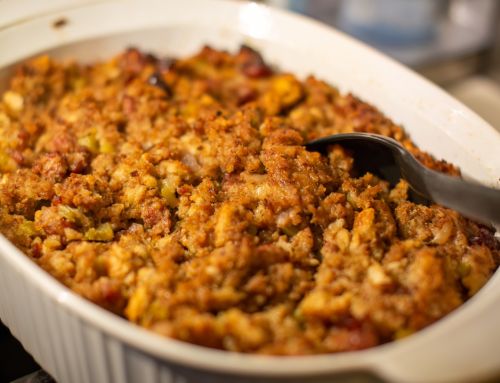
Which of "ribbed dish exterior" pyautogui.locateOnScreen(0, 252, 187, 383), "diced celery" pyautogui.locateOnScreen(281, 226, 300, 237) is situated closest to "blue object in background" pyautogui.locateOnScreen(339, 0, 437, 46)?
"diced celery" pyautogui.locateOnScreen(281, 226, 300, 237)

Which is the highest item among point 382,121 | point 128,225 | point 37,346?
point 382,121

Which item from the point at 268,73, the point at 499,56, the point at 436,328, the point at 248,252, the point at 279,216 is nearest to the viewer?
the point at 436,328

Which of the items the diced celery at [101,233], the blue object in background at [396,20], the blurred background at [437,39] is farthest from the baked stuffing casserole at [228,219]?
the blue object in background at [396,20]

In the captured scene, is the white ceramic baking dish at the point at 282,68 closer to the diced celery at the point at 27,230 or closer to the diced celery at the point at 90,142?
the diced celery at the point at 27,230

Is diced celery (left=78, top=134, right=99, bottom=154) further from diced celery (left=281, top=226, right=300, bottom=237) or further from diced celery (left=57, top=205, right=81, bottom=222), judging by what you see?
diced celery (left=281, top=226, right=300, bottom=237)

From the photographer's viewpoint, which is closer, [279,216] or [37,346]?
[37,346]

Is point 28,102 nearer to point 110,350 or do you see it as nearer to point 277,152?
point 277,152

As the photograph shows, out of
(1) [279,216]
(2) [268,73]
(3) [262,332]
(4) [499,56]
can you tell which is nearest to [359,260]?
(1) [279,216]

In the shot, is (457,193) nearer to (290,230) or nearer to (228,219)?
(290,230)
